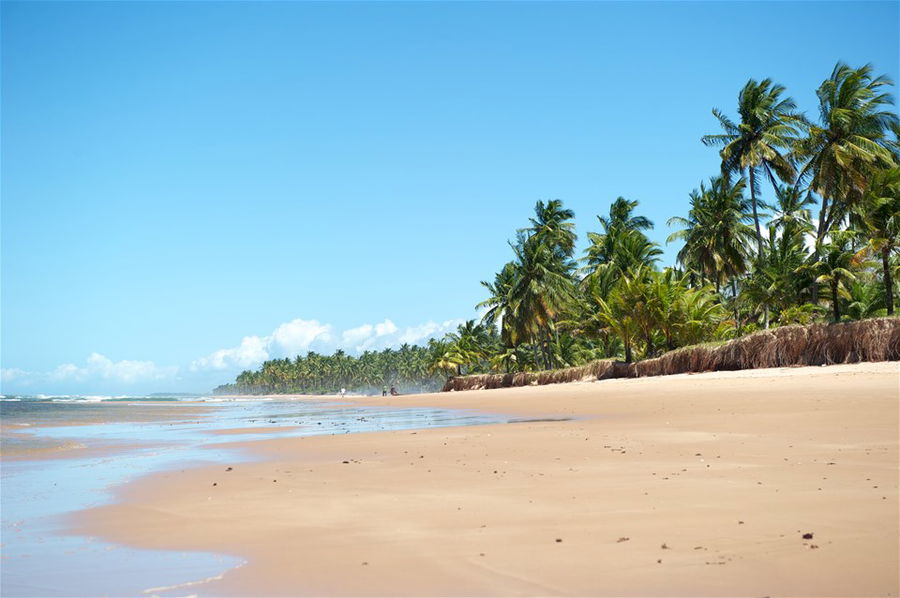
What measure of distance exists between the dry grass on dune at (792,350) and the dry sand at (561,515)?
1173 cm

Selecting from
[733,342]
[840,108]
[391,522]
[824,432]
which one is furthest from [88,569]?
[840,108]

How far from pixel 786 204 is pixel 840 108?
54.9ft

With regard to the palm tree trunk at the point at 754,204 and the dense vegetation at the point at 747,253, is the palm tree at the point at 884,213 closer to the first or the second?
the dense vegetation at the point at 747,253

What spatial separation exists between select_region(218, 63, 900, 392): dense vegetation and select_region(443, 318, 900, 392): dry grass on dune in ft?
17.2

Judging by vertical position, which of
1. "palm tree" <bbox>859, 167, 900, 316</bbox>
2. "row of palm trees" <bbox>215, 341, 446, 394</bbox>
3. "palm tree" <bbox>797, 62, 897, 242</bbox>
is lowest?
"row of palm trees" <bbox>215, 341, 446, 394</bbox>

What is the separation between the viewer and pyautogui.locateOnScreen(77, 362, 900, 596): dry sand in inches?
142

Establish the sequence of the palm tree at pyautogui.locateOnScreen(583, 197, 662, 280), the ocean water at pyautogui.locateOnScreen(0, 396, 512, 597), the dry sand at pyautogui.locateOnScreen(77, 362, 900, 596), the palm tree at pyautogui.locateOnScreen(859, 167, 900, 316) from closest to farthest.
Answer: the dry sand at pyautogui.locateOnScreen(77, 362, 900, 596) → the ocean water at pyautogui.locateOnScreen(0, 396, 512, 597) → the palm tree at pyautogui.locateOnScreen(859, 167, 900, 316) → the palm tree at pyautogui.locateOnScreen(583, 197, 662, 280)

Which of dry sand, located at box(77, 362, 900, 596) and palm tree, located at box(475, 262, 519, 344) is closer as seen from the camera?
dry sand, located at box(77, 362, 900, 596)

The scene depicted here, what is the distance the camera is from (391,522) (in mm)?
5195

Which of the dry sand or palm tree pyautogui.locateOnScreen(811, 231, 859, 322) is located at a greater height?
palm tree pyautogui.locateOnScreen(811, 231, 859, 322)

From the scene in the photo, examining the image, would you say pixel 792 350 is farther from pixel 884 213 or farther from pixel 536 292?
pixel 536 292

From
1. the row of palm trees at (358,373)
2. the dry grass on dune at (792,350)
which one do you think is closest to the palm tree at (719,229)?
the dry grass on dune at (792,350)

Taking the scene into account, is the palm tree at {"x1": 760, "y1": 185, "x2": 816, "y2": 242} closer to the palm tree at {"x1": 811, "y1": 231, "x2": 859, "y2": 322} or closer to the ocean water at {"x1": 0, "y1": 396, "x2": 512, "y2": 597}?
the palm tree at {"x1": 811, "y1": 231, "x2": 859, "y2": 322}

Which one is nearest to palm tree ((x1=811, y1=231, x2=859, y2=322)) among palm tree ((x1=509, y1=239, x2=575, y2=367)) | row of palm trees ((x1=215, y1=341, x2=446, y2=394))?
palm tree ((x1=509, y1=239, x2=575, y2=367))
